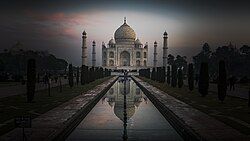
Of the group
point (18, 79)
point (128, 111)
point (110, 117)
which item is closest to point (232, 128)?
point (110, 117)

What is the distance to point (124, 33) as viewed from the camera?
212 ft

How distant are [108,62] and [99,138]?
62.6 m

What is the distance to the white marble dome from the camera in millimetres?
64812

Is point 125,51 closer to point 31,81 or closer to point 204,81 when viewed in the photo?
point 204,81

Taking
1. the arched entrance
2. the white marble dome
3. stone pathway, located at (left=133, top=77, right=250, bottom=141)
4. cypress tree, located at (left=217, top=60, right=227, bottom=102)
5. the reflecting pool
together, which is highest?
the white marble dome

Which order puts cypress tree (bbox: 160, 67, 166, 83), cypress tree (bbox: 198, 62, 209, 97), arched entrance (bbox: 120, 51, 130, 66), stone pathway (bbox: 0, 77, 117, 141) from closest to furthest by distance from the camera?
stone pathway (bbox: 0, 77, 117, 141) → cypress tree (bbox: 198, 62, 209, 97) → cypress tree (bbox: 160, 67, 166, 83) → arched entrance (bbox: 120, 51, 130, 66)

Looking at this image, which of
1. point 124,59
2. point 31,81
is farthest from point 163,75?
point 124,59

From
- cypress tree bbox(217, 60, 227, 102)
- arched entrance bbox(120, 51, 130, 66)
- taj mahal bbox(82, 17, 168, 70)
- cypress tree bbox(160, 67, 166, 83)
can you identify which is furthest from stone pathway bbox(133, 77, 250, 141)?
arched entrance bbox(120, 51, 130, 66)

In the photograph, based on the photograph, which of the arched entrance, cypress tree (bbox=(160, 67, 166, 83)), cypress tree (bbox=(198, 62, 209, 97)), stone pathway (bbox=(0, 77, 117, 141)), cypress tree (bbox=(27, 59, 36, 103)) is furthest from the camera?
the arched entrance

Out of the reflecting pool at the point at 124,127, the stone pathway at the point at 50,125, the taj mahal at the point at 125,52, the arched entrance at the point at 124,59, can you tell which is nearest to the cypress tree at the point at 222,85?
the reflecting pool at the point at 124,127

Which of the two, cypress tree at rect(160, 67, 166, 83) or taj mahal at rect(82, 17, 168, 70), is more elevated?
taj mahal at rect(82, 17, 168, 70)

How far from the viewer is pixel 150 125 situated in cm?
788

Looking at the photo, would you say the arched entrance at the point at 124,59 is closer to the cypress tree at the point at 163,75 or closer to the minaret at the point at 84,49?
the minaret at the point at 84,49

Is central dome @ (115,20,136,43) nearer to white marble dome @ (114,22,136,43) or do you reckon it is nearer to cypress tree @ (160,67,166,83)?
white marble dome @ (114,22,136,43)
